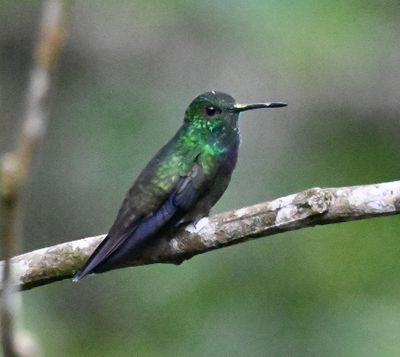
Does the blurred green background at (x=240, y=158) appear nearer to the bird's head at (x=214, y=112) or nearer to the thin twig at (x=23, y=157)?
the bird's head at (x=214, y=112)

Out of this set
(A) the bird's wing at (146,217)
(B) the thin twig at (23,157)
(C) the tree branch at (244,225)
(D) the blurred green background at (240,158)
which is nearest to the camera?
(B) the thin twig at (23,157)

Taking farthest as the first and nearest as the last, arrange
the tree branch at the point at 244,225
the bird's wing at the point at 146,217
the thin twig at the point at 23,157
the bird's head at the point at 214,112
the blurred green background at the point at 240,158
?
the blurred green background at the point at 240,158 → the bird's head at the point at 214,112 → the bird's wing at the point at 146,217 → the tree branch at the point at 244,225 → the thin twig at the point at 23,157

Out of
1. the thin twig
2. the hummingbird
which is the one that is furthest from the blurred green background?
the thin twig

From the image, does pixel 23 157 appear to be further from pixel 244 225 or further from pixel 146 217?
pixel 146 217

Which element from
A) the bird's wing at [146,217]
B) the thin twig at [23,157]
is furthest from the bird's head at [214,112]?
the thin twig at [23,157]

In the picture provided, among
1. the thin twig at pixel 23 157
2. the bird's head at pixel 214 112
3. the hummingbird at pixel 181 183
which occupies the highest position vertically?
the bird's head at pixel 214 112

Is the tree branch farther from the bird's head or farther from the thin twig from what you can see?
the thin twig
